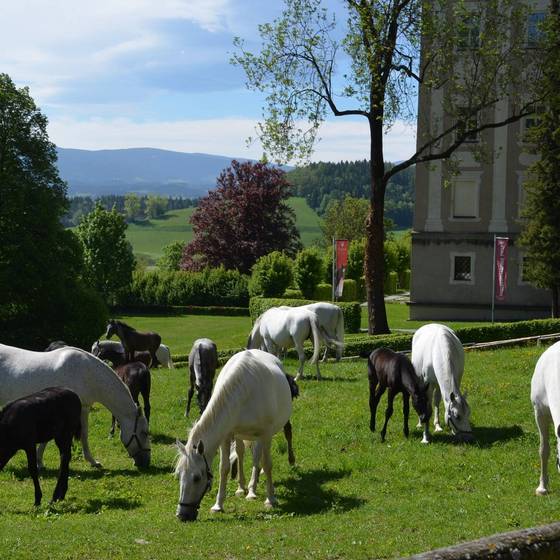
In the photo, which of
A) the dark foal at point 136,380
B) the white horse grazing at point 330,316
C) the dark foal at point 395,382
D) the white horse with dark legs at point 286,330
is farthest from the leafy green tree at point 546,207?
the dark foal at point 136,380

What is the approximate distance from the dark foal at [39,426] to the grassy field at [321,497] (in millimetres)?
592

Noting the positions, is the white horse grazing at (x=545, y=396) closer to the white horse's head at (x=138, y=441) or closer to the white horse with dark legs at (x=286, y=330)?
the white horse's head at (x=138, y=441)

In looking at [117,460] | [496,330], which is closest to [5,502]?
[117,460]

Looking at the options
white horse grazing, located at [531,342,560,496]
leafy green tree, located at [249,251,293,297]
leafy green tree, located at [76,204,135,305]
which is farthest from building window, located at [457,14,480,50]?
leafy green tree, located at [76,204,135,305]

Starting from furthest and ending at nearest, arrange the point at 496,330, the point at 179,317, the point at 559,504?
the point at 179,317 → the point at 496,330 → the point at 559,504

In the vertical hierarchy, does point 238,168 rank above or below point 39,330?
above

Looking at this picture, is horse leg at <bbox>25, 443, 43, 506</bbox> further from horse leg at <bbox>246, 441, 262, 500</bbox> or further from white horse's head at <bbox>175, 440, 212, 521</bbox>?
horse leg at <bbox>246, 441, 262, 500</bbox>

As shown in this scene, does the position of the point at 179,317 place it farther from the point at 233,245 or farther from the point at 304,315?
the point at 304,315

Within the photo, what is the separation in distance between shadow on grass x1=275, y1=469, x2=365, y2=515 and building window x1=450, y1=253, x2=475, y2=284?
123ft

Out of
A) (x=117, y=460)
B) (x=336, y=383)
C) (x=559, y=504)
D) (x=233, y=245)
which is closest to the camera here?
(x=559, y=504)

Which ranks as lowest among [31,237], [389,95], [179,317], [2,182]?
[179,317]

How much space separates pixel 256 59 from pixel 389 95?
584 centimetres

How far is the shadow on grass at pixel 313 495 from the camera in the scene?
11.9 m

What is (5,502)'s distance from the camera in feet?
41.3
